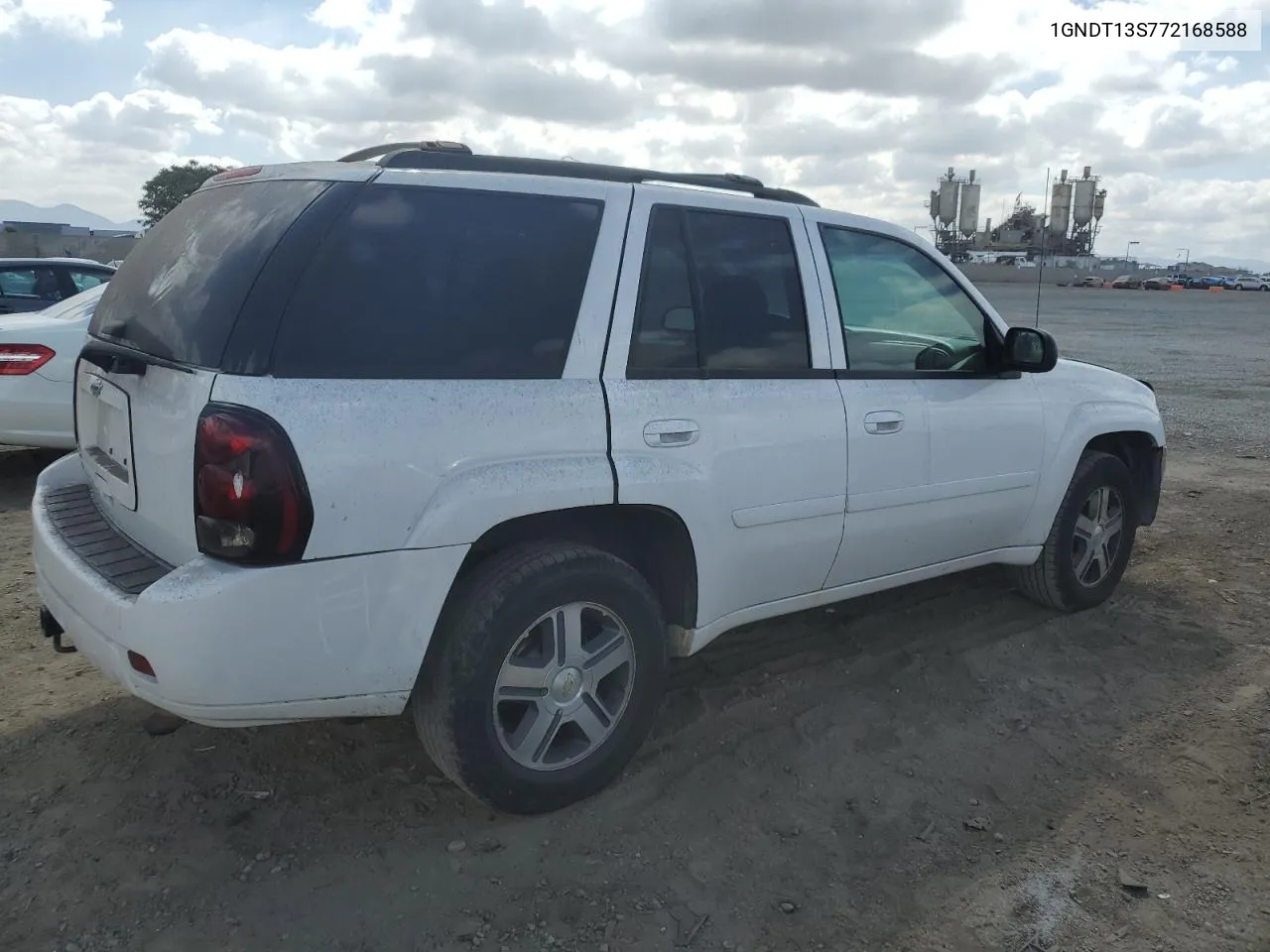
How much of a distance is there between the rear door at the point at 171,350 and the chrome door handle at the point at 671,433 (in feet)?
3.85

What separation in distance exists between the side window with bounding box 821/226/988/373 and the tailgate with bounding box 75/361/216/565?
90.5 inches

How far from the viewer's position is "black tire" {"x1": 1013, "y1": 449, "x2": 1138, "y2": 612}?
4.78m

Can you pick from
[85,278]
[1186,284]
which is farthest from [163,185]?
[1186,284]

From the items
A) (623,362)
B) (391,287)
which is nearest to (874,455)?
(623,362)

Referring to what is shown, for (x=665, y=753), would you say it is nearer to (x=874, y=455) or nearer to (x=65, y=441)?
(x=874, y=455)

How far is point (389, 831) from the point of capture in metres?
3.06

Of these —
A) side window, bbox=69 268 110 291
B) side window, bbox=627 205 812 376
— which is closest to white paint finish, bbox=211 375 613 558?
side window, bbox=627 205 812 376

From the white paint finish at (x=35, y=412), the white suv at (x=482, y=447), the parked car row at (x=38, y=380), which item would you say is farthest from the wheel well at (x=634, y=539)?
the white paint finish at (x=35, y=412)

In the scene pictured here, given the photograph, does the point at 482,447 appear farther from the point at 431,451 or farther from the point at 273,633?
the point at 273,633

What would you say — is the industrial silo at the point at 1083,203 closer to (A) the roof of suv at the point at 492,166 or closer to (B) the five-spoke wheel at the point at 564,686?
(A) the roof of suv at the point at 492,166

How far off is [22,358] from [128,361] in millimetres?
4791

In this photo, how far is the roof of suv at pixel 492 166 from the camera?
118 inches

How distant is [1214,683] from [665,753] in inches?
96.6

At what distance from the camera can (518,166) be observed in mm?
3184
